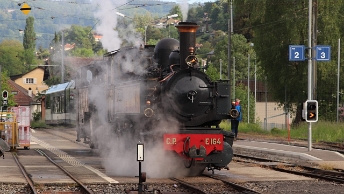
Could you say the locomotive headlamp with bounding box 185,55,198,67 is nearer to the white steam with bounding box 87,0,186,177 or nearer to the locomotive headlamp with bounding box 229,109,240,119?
the white steam with bounding box 87,0,186,177

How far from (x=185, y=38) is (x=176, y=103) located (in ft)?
5.20

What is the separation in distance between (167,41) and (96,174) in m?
3.85

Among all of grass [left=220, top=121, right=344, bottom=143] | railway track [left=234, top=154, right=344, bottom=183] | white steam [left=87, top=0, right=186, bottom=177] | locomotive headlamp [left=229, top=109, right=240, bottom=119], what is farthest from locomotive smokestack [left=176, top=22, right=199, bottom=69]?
grass [left=220, top=121, right=344, bottom=143]

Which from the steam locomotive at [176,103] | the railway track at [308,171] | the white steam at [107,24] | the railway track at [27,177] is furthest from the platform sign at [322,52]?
the railway track at [27,177]

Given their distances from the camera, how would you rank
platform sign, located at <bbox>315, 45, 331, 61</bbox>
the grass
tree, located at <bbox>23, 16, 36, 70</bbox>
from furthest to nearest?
tree, located at <bbox>23, 16, 36, 70</bbox> < the grass < platform sign, located at <bbox>315, 45, 331, 61</bbox>

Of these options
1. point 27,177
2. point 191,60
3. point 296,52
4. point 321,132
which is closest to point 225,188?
point 191,60

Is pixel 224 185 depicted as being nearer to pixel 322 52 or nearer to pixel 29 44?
pixel 322 52

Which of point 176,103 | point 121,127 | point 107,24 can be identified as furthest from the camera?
point 107,24

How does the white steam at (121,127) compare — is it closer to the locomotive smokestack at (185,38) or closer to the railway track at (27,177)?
the locomotive smokestack at (185,38)

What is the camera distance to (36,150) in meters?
27.4

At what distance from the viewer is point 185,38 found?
16.9 metres

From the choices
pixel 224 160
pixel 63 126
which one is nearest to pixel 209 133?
pixel 224 160

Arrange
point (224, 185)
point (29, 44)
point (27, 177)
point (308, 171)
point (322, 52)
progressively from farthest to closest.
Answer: point (29, 44) < point (322, 52) < point (308, 171) < point (27, 177) < point (224, 185)

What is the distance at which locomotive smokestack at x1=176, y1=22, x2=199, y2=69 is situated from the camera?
16828mm
